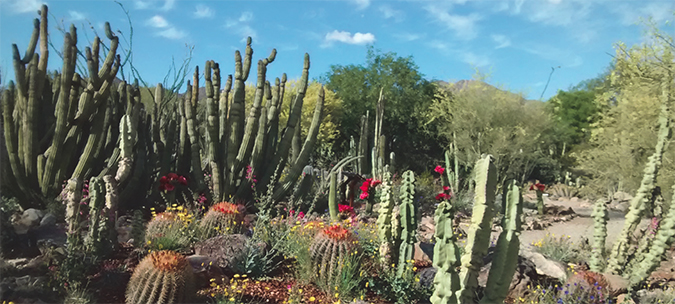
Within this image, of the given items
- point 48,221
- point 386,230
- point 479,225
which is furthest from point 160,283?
point 48,221

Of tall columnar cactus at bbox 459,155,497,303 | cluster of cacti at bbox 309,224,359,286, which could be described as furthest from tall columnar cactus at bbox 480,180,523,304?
cluster of cacti at bbox 309,224,359,286

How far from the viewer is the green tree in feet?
72.6

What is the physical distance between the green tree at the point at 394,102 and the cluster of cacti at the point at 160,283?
695 inches

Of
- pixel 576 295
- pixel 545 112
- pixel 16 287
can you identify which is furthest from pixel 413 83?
pixel 16 287

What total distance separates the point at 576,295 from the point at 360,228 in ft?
9.34

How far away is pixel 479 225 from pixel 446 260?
33cm

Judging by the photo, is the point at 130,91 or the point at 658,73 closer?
the point at 130,91

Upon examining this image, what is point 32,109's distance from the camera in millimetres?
7328

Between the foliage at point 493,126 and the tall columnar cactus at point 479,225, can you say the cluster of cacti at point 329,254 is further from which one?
the foliage at point 493,126

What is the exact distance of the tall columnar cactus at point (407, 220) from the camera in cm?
520

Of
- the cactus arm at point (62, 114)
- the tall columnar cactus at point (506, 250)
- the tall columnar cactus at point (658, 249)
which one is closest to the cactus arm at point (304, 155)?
the cactus arm at point (62, 114)

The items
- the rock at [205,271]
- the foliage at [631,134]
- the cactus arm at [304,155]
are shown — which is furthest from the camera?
the foliage at [631,134]

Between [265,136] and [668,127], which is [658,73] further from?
[265,136]

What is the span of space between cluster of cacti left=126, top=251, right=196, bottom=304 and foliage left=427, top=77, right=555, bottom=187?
1625 centimetres
